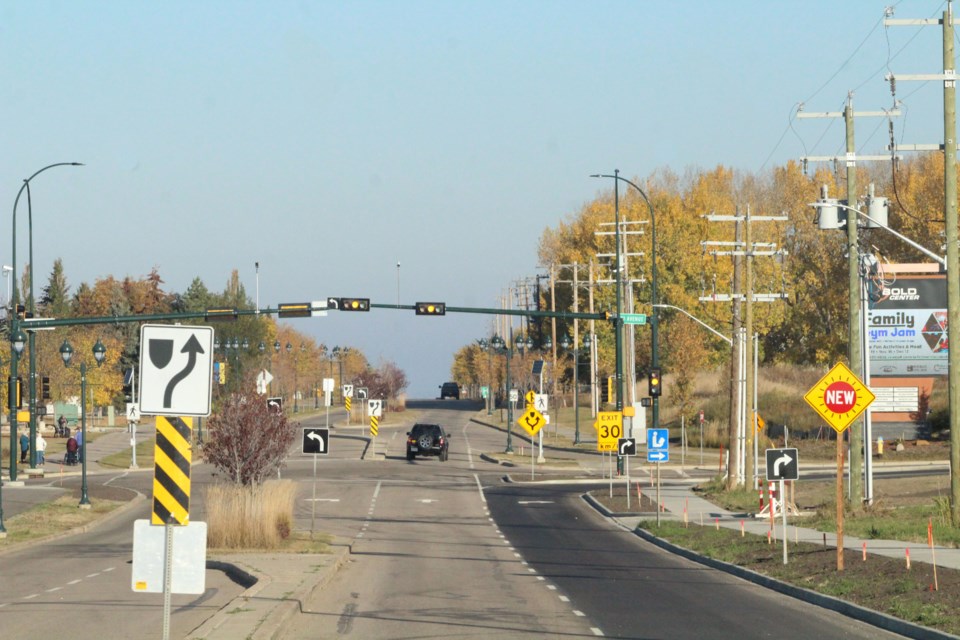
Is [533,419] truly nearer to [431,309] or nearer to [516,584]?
[431,309]

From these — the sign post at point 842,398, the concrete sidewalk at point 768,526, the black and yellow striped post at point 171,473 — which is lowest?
the concrete sidewalk at point 768,526

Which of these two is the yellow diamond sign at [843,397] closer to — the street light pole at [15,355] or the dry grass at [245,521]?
the dry grass at [245,521]

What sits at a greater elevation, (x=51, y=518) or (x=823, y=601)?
(x=823, y=601)

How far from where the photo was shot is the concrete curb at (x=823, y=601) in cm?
1529

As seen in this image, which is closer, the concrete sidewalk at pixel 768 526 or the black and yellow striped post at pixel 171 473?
the black and yellow striped post at pixel 171 473

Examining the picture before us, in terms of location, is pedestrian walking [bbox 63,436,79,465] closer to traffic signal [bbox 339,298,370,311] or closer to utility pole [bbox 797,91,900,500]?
traffic signal [bbox 339,298,370,311]

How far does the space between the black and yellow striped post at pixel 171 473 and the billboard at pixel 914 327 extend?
59.3 metres

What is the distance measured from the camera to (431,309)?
5006 centimetres

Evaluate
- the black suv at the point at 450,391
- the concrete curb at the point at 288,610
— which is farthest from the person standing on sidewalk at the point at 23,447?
the black suv at the point at 450,391

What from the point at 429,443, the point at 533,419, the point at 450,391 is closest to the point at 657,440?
the point at 533,419

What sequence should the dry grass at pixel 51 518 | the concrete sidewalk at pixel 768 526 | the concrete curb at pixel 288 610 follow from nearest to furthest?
the concrete curb at pixel 288 610 → the concrete sidewalk at pixel 768 526 → the dry grass at pixel 51 518

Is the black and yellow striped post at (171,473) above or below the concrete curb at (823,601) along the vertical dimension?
above

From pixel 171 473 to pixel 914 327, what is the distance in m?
60.7

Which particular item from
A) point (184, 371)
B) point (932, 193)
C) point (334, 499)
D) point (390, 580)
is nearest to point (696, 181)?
point (932, 193)
